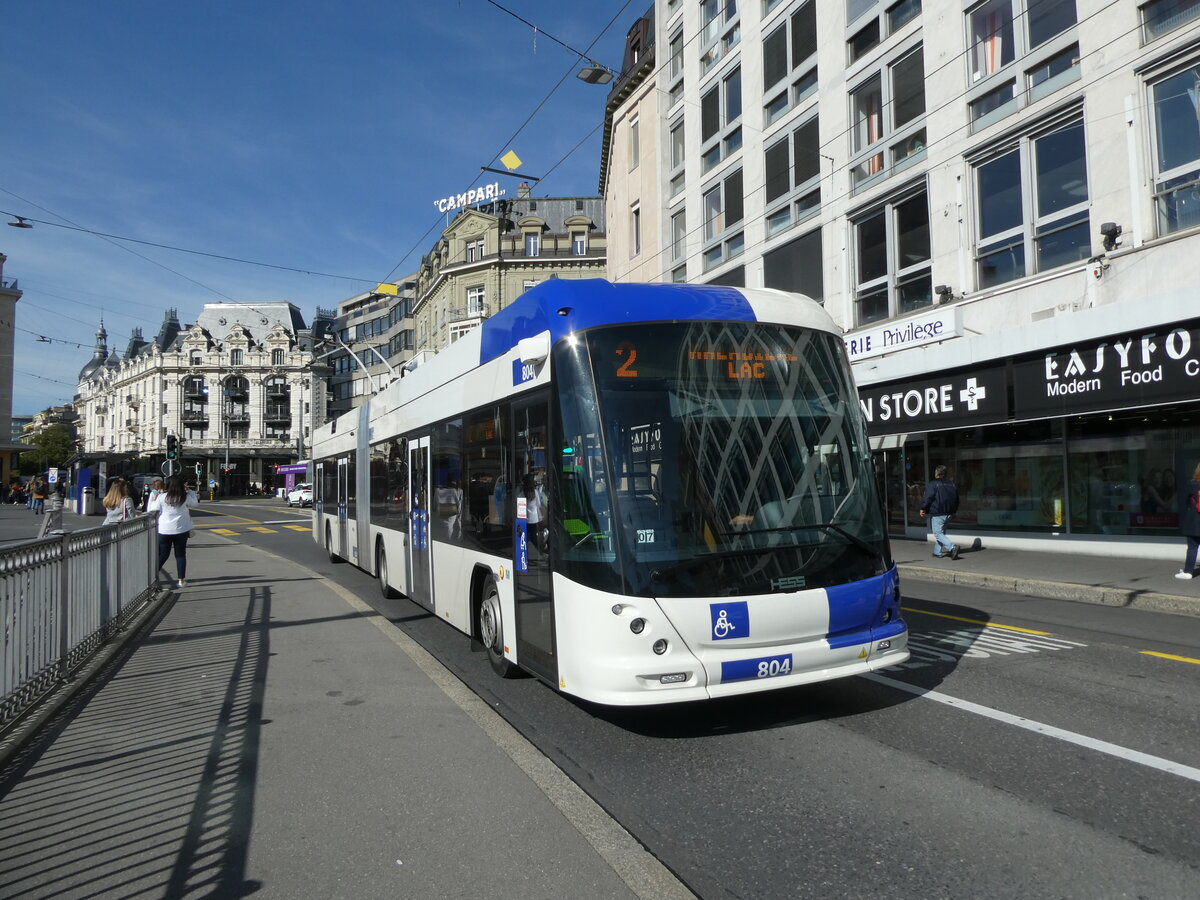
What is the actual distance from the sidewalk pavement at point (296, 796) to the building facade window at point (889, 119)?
53.6 ft

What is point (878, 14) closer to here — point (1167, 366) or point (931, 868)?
point (1167, 366)

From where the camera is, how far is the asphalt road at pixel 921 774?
327 centimetres

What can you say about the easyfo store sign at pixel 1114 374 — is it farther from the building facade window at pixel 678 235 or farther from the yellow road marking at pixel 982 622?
the building facade window at pixel 678 235

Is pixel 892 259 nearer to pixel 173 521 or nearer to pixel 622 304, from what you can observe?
pixel 173 521

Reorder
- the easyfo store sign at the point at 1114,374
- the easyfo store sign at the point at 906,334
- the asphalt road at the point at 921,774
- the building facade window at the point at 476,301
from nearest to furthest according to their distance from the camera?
1. the asphalt road at the point at 921,774
2. the easyfo store sign at the point at 1114,374
3. the easyfo store sign at the point at 906,334
4. the building facade window at the point at 476,301

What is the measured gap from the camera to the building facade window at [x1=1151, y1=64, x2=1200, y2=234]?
507 inches

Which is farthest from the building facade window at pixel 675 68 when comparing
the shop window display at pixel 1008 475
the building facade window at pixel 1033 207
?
the shop window display at pixel 1008 475

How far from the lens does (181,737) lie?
5168 millimetres

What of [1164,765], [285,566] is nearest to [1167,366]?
[1164,765]

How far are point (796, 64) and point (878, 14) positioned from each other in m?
3.04

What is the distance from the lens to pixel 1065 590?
36.3ft

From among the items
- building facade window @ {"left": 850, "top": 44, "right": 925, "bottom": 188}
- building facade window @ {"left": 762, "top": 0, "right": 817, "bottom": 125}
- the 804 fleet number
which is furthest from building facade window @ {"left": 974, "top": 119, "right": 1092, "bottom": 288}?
the 804 fleet number

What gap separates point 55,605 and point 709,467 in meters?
4.96

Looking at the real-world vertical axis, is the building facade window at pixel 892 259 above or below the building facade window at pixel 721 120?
below
